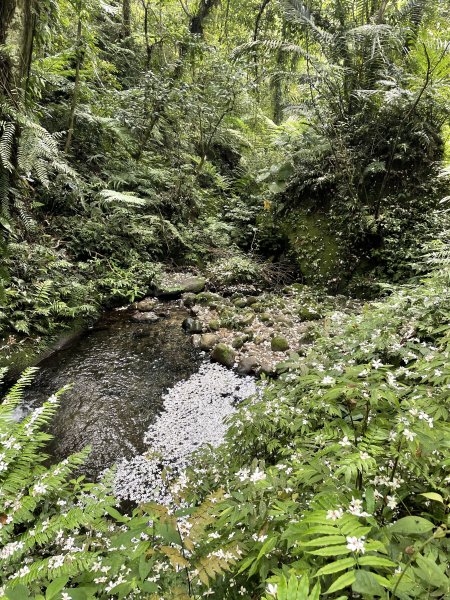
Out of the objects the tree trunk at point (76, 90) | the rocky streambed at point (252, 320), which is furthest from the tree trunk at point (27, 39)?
the tree trunk at point (76, 90)

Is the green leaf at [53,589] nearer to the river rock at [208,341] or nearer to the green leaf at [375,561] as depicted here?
the green leaf at [375,561]

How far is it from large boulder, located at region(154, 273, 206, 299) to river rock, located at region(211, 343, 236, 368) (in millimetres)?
2409

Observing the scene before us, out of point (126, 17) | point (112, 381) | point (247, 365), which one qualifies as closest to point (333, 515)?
point (247, 365)

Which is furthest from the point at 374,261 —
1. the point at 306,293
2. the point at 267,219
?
the point at 267,219

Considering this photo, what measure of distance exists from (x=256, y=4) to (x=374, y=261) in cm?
1255

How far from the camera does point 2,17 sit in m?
2.56

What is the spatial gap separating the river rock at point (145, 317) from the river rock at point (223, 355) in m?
1.82

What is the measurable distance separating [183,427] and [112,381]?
146 centimetres

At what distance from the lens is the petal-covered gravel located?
3326 millimetres

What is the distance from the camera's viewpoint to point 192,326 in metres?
6.38

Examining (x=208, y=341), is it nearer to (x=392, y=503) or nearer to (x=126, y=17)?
(x=392, y=503)

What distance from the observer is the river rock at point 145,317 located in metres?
6.70

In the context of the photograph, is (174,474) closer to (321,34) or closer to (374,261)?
(374,261)

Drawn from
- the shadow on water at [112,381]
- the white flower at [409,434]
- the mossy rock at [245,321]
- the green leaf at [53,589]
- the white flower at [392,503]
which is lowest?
the shadow on water at [112,381]
